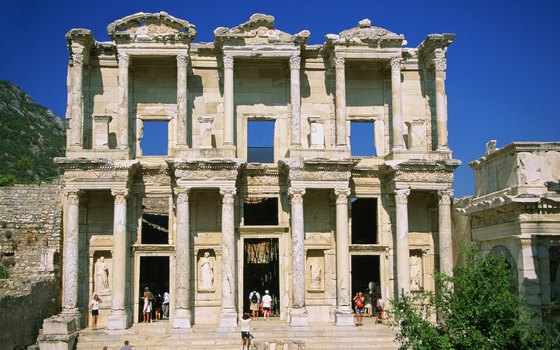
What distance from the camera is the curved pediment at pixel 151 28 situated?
955 inches

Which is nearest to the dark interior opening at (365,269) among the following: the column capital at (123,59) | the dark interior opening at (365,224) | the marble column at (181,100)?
the dark interior opening at (365,224)

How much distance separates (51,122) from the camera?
66.5 m

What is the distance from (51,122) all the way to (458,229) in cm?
5006

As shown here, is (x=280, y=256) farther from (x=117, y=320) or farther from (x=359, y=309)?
(x=117, y=320)

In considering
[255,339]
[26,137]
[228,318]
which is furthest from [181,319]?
[26,137]

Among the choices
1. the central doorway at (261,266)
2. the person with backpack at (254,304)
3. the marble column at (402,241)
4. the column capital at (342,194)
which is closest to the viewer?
the marble column at (402,241)

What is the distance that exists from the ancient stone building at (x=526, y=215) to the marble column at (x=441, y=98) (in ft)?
10.2

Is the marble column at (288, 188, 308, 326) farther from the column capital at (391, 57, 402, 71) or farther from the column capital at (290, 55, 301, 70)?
the column capital at (391, 57, 402, 71)

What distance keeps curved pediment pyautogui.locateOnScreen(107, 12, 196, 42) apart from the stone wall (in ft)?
25.8

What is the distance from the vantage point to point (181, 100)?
24.2 metres

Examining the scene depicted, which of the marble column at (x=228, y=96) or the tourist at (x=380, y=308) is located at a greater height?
the marble column at (x=228, y=96)

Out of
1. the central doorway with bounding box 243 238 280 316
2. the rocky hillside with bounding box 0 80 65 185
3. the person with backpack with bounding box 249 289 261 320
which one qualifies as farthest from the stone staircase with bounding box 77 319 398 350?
the rocky hillside with bounding box 0 80 65 185

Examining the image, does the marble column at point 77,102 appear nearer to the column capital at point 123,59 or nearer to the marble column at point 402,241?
the column capital at point 123,59

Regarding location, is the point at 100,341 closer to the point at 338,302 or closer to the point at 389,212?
the point at 338,302
